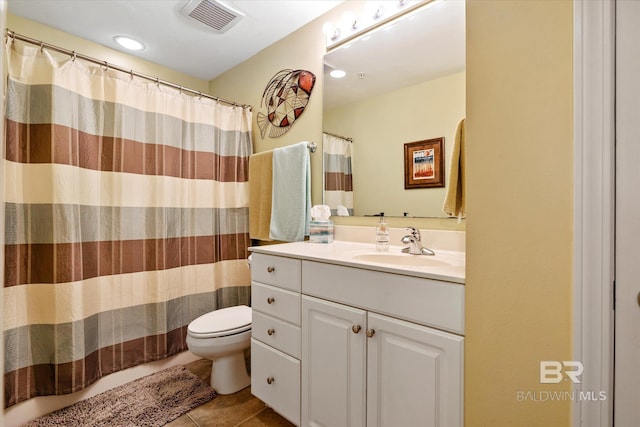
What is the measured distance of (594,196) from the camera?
2.05 ft

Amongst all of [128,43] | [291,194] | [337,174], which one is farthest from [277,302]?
[128,43]

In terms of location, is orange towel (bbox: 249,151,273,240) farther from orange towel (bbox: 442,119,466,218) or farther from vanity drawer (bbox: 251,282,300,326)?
orange towel (bbox: 442,119,466,218)

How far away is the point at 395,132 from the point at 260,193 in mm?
1032

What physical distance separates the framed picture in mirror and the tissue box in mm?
489

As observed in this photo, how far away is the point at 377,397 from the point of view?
3.32 ft

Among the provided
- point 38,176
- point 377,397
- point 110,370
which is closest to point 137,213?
point 38,176

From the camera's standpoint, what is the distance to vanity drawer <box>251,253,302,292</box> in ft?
4.12

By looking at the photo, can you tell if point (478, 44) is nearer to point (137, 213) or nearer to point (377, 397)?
point (377, 397)

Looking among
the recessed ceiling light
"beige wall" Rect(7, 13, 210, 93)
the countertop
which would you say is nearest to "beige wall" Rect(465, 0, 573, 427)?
the countertop

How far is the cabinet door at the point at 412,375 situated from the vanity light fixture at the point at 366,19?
4.86 ft

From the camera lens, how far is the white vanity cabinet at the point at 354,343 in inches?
34.3

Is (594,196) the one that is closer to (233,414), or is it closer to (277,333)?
(277,333)

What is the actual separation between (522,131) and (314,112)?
4.40 feet

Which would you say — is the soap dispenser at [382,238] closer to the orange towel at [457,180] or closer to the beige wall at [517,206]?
the orange towel at [457,180]
